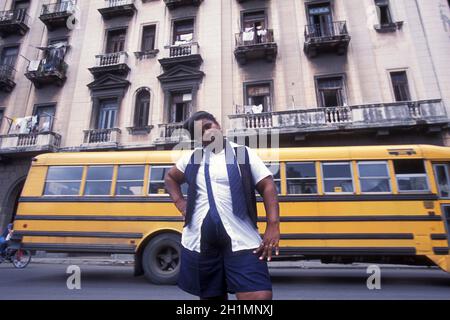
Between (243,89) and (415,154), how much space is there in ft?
30.6

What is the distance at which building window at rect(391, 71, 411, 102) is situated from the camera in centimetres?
1305

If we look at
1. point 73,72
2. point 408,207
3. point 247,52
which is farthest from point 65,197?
point 73,72

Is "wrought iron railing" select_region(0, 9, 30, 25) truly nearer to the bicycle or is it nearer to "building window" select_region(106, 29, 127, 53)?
"building window" select_region(106, 29, 127, 53)

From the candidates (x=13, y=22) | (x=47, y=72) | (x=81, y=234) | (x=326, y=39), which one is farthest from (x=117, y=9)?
(x=81, y=234)

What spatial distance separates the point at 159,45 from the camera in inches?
626

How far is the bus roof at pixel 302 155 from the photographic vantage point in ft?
20.8

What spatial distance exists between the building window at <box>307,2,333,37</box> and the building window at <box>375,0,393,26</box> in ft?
7.95

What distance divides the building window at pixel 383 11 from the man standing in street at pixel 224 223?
16.0 metres

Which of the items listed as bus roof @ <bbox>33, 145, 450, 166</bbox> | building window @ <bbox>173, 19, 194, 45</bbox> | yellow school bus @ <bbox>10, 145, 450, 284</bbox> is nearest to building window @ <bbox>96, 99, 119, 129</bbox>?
building window @ <bbox>173, 19, 194, 45</bbox>

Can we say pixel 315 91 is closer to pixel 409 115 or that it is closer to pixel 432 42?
pixel 409 115

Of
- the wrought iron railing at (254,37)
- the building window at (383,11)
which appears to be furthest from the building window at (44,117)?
the building window at (383,11)

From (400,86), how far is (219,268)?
1460 cm

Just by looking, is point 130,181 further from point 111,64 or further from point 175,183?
point 111,64

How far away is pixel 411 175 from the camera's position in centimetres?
621
